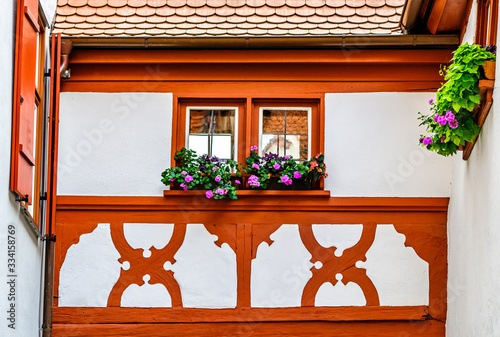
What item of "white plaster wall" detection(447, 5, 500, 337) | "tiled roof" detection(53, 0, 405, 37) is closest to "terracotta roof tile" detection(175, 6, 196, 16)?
"tiled roof" detection(53, 0, 405, 37)

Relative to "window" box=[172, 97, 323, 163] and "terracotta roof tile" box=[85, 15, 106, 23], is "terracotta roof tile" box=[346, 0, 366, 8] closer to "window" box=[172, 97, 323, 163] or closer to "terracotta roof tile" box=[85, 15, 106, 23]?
"window" box=[172, 97, 323, 163]

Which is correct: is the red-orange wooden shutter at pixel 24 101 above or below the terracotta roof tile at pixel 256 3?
below

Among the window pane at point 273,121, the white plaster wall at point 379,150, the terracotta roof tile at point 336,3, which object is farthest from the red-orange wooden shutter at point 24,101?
the terracotta roof tile at point 336,3

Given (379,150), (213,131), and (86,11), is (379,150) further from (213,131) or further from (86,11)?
(86,11)

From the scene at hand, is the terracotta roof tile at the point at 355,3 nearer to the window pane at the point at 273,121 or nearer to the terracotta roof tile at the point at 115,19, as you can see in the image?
the window pane at the point at 273,121

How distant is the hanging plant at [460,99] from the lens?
6.57 metres

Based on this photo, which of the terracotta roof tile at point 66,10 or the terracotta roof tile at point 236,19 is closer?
the terracotta roof tile at point 236,19

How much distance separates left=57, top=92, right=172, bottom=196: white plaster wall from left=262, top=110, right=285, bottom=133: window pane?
979mm

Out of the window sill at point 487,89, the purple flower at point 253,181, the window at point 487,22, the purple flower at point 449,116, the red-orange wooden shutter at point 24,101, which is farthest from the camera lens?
the purple flower at point 253,181

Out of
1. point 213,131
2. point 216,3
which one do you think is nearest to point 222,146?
point 213,131

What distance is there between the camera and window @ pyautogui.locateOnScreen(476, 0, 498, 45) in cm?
665

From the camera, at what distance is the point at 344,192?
8.66 meters

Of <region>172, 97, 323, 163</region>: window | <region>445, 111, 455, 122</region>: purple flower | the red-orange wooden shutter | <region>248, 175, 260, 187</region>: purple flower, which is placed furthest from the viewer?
<region>172, 97, 323, 163</region>: window

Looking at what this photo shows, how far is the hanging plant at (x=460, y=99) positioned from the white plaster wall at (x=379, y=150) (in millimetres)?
1481
